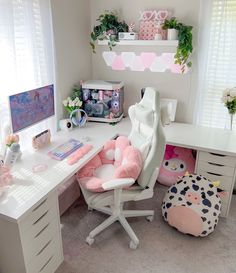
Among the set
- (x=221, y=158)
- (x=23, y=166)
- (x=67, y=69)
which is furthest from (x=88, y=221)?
(x=67, y=69)

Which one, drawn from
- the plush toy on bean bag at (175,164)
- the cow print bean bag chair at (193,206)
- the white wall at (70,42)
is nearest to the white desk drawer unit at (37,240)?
the cow print bean bag chair at (193,206)

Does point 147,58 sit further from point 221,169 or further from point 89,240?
point 89,240

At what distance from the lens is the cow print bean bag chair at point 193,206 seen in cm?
197

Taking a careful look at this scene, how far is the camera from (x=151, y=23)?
2432mm

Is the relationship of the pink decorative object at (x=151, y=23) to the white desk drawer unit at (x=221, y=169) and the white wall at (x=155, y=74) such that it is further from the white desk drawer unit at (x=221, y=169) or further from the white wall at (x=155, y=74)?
the white desk drawer unit at (x=221, y=169)

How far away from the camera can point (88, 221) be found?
7.26 ft

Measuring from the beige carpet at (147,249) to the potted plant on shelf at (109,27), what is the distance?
167 centimetres

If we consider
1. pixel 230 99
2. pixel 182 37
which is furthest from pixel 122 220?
pixel 182 37

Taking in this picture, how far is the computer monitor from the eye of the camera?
5.81 feet

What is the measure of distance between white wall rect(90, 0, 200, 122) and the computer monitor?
0.93 meters

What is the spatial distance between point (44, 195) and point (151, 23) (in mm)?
1843

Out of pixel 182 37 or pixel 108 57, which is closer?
pixel 182 37

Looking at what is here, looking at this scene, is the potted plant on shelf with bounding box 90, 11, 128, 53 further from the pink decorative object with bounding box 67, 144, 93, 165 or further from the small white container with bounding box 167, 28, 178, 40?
the pink decorative object with bounding box 67, 144, 93, 165

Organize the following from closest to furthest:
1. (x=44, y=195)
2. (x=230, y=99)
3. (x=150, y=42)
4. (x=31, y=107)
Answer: (x=44, y=195) → (x=31, y=107) → (x=230, y=99) → (x=150, y=42)
